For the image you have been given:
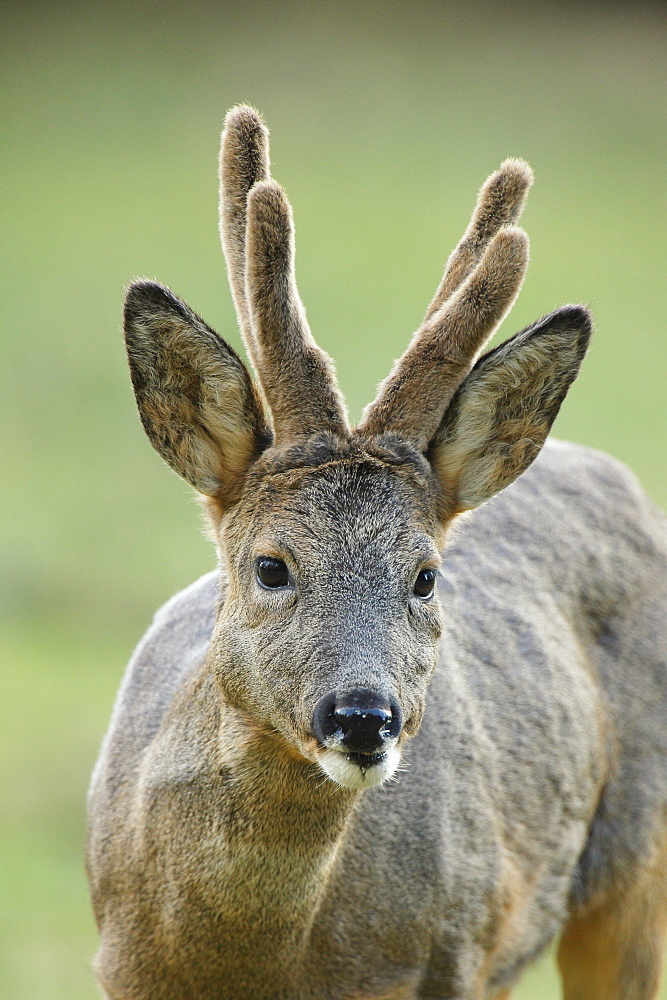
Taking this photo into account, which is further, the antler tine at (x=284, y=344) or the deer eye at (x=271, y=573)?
the antler tine at (x=284, y=344)

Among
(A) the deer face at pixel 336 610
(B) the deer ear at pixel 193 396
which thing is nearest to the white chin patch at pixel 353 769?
(A) the deer face at pixel 336 610

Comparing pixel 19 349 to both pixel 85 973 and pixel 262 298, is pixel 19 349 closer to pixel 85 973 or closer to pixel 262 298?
pixel 85 973

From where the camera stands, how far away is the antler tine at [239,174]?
15.9 ft

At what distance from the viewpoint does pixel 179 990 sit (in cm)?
475

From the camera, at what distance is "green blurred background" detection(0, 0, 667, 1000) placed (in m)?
11.7

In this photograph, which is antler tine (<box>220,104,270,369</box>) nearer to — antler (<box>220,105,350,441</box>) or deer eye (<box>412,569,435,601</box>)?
antler (<box>220,105,350,441</box>)

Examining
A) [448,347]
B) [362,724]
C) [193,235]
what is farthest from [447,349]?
[193,235]

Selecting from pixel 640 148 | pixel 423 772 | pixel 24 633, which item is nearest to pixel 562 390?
pixel 423 772

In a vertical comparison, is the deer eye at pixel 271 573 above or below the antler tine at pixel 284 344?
below

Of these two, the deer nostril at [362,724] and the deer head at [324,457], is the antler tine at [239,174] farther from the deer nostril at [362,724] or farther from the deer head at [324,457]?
the deer nostril at [362,724]

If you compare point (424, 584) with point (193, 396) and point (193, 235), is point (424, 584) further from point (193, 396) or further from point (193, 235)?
point (193, 235)

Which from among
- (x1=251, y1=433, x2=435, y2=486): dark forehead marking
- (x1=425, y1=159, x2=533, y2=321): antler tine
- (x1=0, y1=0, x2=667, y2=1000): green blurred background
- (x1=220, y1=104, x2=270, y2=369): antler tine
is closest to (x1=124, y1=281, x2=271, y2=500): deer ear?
(x1=251, y1=433, x2=435, y2=486): dark forehead marking

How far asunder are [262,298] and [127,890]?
6.08ft

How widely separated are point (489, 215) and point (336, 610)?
65.0 inches
